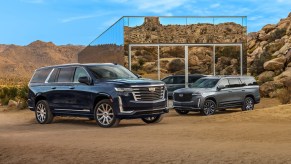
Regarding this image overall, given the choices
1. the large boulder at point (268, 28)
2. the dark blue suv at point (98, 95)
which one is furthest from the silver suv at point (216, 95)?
the large boulder at point (268, 28)

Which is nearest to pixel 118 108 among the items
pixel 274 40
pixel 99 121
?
pixel 99 121

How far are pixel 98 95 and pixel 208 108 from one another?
7.12 metres

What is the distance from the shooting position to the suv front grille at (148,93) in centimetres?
1584

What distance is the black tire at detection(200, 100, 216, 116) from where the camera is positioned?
70.9 feet

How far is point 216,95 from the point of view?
22.1 meters

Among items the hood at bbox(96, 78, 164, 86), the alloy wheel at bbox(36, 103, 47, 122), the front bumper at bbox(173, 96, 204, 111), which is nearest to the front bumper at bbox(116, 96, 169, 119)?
the hood at bbox(96, 78, 164, 86)

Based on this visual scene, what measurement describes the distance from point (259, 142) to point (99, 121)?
618 cm

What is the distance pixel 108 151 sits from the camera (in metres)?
10.5

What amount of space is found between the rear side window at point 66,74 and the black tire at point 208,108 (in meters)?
6.44

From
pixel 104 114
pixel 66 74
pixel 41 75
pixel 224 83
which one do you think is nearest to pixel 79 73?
pixel 66 74

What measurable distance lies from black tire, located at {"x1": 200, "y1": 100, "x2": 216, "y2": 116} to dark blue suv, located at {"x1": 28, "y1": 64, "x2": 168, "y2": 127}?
4.43 m

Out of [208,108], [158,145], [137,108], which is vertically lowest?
[158,145]

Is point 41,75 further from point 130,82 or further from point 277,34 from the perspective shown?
point 277,34

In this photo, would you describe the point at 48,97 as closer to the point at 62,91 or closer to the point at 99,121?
the point at 62,91
